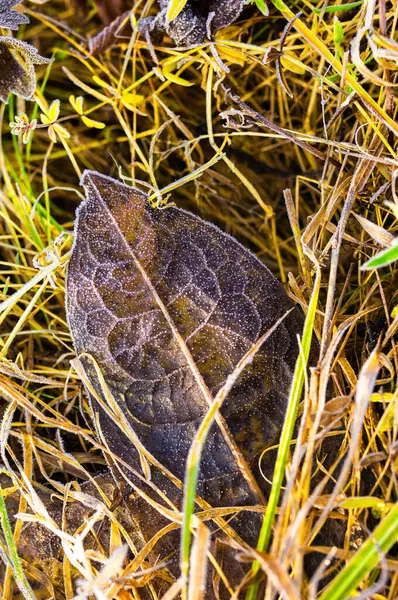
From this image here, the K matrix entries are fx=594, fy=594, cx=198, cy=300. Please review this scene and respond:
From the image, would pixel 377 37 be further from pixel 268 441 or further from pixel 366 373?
pixel 268 441

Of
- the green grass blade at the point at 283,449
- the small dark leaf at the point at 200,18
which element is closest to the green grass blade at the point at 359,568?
the green grass blade at the point at 283,449

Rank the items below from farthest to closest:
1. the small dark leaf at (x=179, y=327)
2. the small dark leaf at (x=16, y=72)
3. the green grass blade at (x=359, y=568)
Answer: the small dark leaf at (x=16, y=72), the small dark leaf at (x=179, y=327), the green grass blade at (x=359, y=568)

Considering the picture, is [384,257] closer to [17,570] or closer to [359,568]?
[359,568]

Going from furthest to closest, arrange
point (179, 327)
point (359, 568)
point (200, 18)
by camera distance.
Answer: point (200, 18), point (179, 327), point (359, 568)

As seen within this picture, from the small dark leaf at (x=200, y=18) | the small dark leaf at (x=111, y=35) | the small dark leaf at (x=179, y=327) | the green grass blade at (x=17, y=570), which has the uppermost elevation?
the small dark leaf at (x=111, y=35)

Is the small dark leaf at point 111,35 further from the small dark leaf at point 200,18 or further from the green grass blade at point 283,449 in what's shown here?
the green grass blade at point 283,449

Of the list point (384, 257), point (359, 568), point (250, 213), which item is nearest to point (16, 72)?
point (250, 213)
